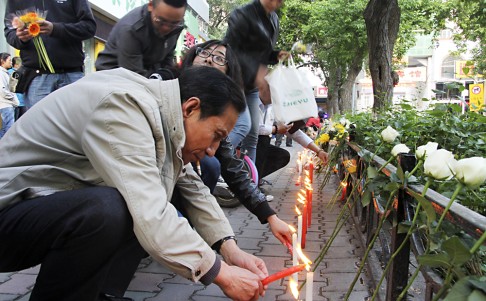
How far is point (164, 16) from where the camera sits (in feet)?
10.4

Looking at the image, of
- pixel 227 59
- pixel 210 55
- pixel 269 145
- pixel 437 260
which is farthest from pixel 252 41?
pixel 437 260

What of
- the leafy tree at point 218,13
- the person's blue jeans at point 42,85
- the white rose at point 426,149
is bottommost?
the white rose at point 426,149

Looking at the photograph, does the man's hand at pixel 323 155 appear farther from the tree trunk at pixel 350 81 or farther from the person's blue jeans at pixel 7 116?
the tree trunk at pixel 350 81

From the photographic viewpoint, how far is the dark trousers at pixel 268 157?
614 centimetres

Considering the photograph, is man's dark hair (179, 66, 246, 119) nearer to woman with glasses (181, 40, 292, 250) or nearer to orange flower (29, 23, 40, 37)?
woman with glasses (181, 40, 292, 250)

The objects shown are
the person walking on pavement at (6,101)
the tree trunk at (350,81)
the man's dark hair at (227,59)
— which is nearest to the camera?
the man's dark hair at (227,59)

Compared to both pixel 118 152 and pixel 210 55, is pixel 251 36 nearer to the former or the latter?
pixel 210 55

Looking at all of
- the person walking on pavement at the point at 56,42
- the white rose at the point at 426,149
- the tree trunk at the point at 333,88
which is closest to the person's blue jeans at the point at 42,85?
the person walking on pavement at the point at 56,42

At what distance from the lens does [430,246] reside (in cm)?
155

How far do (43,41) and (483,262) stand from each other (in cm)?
312

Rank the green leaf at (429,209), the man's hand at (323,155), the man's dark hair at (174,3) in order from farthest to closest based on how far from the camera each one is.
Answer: the man's hand at (323,155), the man's dark hair at (174,3), the green leaf at (429,209)

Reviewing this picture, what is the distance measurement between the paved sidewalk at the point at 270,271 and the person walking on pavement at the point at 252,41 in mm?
887

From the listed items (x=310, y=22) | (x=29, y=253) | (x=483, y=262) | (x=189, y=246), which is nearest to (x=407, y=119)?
(x=483, y=262)

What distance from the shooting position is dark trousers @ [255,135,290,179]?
6.14m
